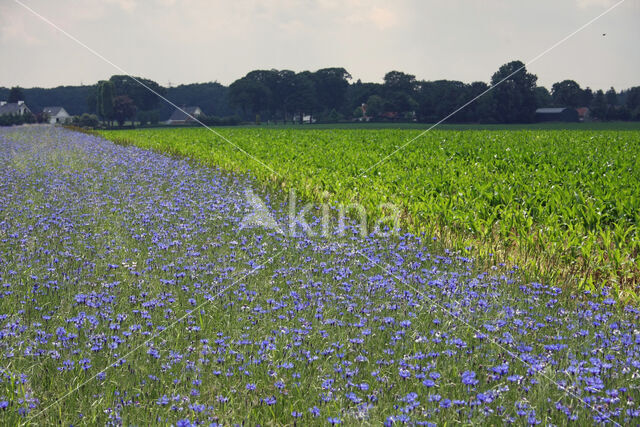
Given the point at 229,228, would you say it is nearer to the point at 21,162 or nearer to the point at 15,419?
the point at 15,419

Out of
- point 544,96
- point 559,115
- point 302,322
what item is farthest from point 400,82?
point 302,322

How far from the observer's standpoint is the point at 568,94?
101188 millimetres

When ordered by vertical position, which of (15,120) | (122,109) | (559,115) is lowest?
(15,120)

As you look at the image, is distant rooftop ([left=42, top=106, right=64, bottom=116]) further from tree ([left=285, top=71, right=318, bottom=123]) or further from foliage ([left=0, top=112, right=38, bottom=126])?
tree ([left=285, top=71, right=318, bottom=123])

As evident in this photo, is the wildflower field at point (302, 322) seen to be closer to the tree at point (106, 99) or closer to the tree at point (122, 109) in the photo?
the tree at point (106, 99)

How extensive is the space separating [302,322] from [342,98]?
365 feet

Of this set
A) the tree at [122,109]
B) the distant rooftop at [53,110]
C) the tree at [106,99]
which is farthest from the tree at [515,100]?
the distant rooftop at [53,110]

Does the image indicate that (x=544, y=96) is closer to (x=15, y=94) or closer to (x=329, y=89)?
(x=329, y=89)

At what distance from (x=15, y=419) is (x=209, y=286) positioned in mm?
2137

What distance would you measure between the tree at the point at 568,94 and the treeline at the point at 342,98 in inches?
7.6

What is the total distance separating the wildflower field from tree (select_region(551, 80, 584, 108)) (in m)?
105

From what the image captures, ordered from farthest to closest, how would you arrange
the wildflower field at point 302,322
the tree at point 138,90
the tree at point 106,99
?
the tree at point 138,90 < the tree at point 106,99 < the wildflower field at point 302,322

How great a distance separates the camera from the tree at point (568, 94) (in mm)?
101188

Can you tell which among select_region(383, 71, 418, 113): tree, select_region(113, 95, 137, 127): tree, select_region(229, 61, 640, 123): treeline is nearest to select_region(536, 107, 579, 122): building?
select_region(229, 61, 640, 123): treeline
